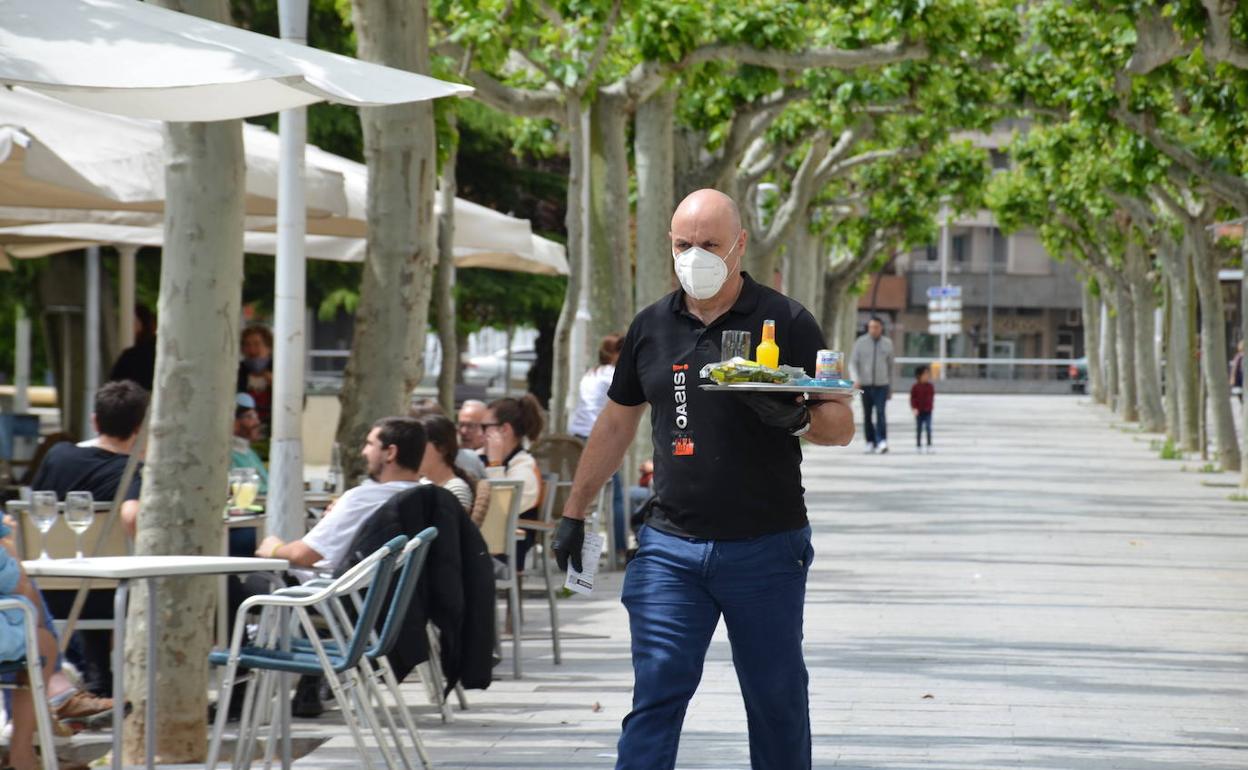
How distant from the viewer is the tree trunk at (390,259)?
1103cm

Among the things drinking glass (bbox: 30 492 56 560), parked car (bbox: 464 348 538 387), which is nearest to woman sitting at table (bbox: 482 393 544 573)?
drinking glass (bbox: 30 492 56 560)

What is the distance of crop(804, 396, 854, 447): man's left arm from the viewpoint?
5.27 meters

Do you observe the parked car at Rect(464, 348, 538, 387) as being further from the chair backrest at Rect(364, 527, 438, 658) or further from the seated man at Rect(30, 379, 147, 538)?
the chair backrest at Rect(364, 527, 438, 658)

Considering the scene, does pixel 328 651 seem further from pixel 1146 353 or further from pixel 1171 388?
pixel 1146 353

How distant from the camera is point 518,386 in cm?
5497

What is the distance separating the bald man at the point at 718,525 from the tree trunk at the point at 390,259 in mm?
5668

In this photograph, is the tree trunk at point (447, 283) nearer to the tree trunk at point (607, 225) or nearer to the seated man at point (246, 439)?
the seated man at point (246, 439)

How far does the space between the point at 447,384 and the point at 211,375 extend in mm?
7296

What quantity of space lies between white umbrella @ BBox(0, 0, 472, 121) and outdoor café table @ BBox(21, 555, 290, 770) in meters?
1.40

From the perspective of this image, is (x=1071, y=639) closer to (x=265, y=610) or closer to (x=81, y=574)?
(x=265, y=610)

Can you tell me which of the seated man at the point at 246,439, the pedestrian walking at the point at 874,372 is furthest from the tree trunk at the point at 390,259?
the pedestrian walking at the point at 874,372

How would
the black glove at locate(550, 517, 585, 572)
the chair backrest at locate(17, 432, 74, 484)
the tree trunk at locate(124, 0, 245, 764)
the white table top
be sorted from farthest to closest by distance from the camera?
the chair backrest at locate(17, 432, 74, 484) → the tree trunk at locate(124, 0, 245, 764) → the white table top → the black glove at locate(550, 517, 585, 572)

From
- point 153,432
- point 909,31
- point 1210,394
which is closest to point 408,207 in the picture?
point 153,432

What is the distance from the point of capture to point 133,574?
6.20 meters
